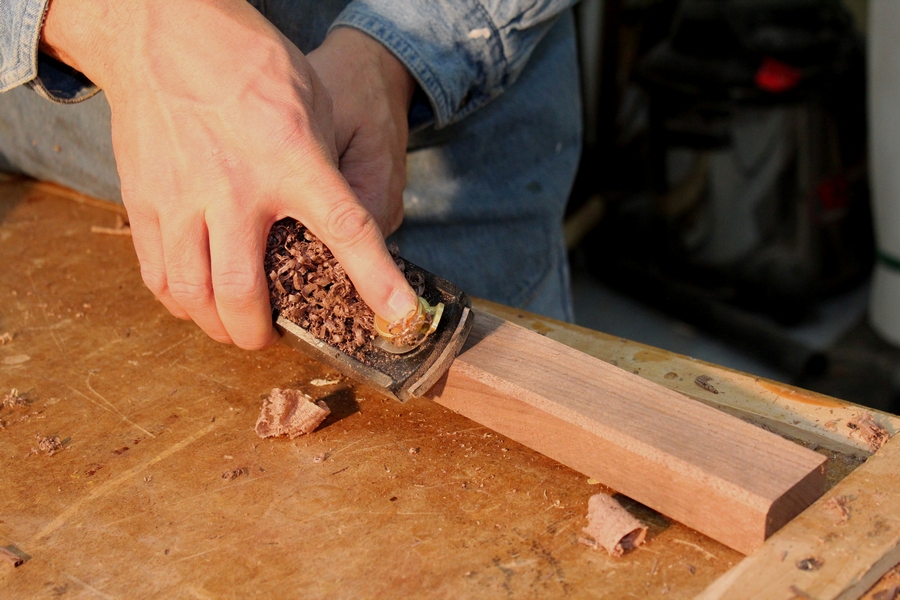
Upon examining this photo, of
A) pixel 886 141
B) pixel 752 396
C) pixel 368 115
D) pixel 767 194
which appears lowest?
pixel 767 194

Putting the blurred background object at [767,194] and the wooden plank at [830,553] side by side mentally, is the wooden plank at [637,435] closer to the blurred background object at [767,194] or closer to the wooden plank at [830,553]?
the wooden plank at [830,553]

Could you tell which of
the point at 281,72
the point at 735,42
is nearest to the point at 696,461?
the point at 281,72

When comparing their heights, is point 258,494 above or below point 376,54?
below

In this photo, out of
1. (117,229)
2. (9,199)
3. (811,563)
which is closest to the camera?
(811,563)

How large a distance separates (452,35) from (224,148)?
57 centimetres

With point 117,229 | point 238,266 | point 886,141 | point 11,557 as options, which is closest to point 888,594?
point 238,266

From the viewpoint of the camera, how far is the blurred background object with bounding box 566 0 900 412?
9.34 ft

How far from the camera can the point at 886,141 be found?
2.67 m

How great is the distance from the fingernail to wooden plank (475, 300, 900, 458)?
344 millimetres

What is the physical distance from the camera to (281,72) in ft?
3.54

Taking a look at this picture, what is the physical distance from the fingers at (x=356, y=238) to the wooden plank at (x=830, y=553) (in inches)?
19.9

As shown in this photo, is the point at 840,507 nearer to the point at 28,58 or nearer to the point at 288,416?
the point at 288,416

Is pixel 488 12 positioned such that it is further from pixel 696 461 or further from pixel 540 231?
pixel 696 461

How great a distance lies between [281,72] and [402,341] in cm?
39
